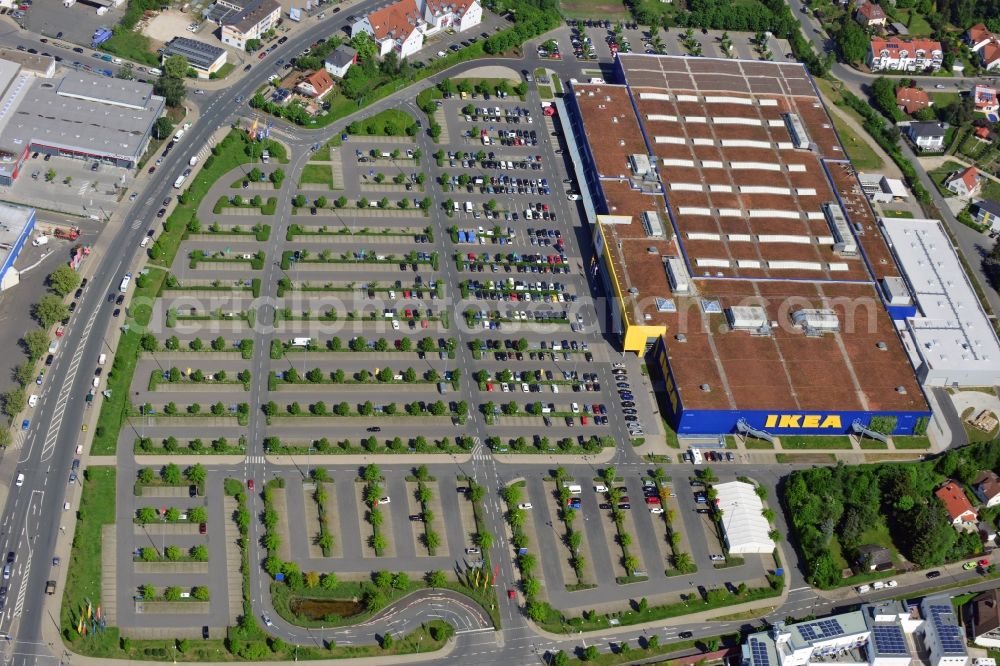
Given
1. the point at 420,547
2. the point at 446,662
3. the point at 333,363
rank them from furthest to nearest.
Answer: the point at 333,363
the point at 420,547
the point at 446,662

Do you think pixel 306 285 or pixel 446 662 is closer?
pixel 446 662

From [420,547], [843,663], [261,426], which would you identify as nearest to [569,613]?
[420,547]

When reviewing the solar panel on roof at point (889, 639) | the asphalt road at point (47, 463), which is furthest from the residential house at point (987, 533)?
the asphalt road at point (47, 463)

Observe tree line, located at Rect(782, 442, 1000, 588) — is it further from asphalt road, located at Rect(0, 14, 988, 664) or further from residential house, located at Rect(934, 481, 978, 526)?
asphalt road, located at Rect(0, 14, 988, 664)

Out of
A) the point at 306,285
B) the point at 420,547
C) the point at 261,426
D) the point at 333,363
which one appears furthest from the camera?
the point at 306,285

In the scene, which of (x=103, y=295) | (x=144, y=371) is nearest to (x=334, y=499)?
(x=144, y=371)

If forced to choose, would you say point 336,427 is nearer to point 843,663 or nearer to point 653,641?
point 653,641

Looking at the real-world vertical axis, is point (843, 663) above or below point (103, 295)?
below
